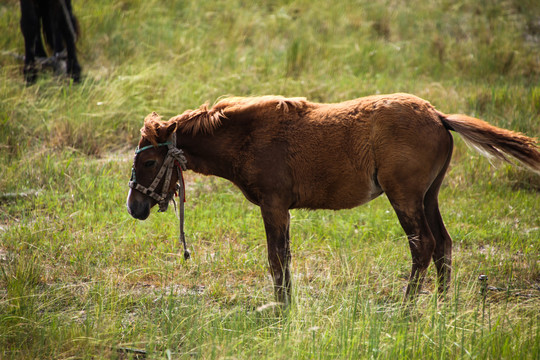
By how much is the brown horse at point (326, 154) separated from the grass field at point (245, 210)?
46 cm

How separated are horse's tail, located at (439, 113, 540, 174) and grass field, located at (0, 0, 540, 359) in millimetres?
1021

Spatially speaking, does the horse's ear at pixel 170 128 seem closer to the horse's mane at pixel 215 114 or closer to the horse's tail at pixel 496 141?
the horse's mane at pixel 215 114

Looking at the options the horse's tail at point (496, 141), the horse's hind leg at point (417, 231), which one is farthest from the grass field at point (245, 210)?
the horse's tail at point (496, 141)

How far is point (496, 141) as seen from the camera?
14.4 ft

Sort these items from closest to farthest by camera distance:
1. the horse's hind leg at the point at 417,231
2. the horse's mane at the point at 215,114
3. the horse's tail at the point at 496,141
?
the horse's tail at the point at 496,141 → the horse's hind leg at the point at 417,231 → the horse's mane at the point at 215,114

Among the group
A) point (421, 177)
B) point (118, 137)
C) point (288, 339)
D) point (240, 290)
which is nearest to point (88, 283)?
point (240, 290)

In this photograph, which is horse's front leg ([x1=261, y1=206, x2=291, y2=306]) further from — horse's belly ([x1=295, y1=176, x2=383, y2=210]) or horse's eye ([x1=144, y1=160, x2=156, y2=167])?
horse's eye ([x1=144, y1=160, x2=156, y2=167])

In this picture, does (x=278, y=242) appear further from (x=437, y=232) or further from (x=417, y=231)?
(x=437, y=232)

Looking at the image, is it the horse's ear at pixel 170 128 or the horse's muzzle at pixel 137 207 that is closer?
the horse's ear at pixel 170 128

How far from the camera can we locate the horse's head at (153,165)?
4582mm

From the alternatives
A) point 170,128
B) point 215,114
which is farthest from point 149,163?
point 215,114

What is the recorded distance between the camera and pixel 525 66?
1061 centimetres

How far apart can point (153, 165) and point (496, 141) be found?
2671 mm

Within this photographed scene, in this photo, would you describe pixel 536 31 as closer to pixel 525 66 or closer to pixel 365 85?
pixel 525 66
